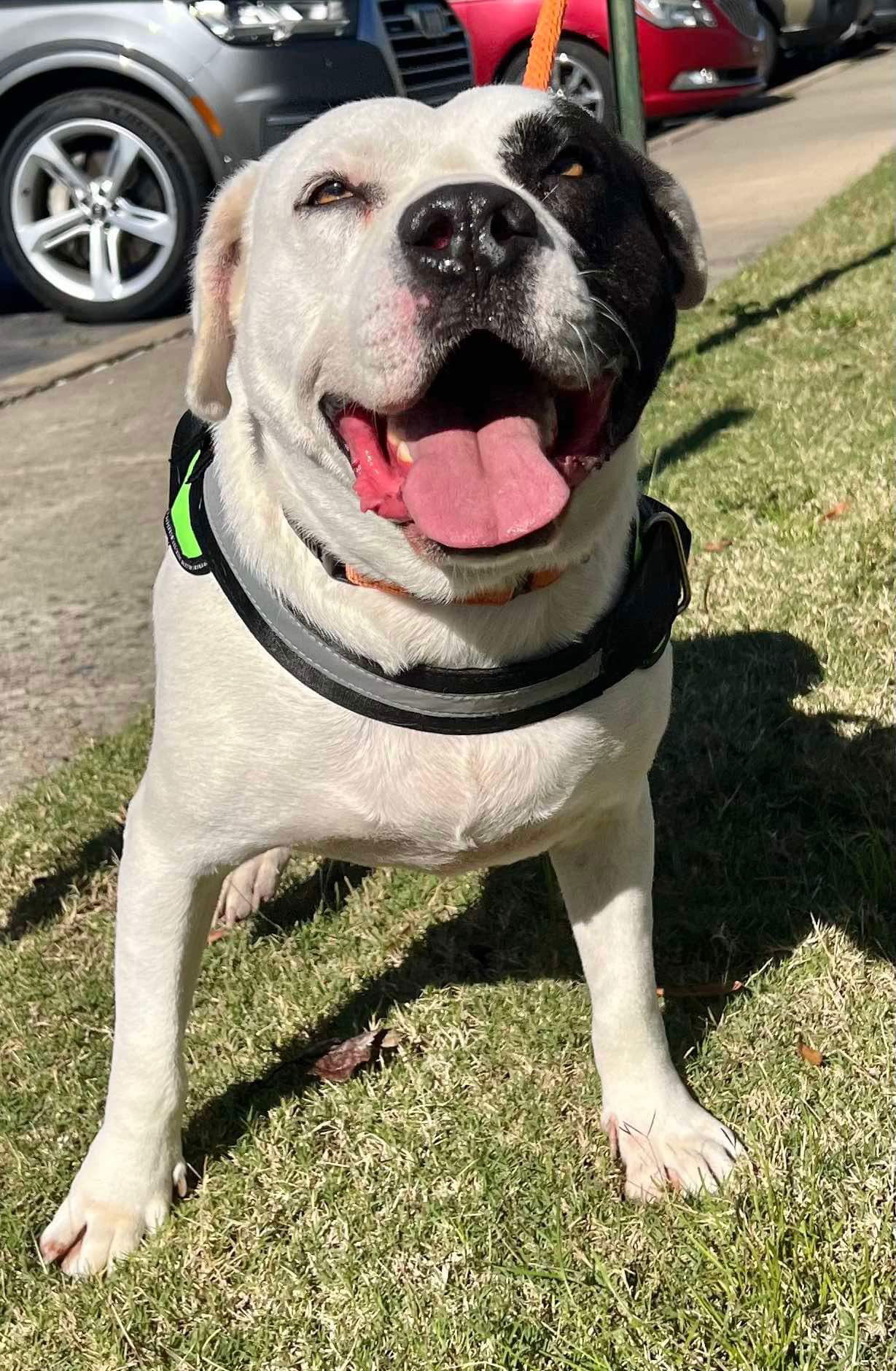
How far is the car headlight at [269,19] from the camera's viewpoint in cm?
712

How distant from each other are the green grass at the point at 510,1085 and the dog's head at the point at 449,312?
3.68 feet

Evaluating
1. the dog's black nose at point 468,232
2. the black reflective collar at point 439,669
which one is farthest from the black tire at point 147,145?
→ the dog's black nose at point 468,232

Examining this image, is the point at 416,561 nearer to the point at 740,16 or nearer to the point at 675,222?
the point at 675,222

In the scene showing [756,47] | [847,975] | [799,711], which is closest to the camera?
[847,975]

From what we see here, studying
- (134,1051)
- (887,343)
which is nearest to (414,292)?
(134,1051)

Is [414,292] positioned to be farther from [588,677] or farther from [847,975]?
[847,975]

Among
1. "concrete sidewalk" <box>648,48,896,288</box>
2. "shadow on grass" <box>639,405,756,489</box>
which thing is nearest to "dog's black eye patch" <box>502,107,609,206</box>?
"shadow on grass" <box>639,405,756,489</box>

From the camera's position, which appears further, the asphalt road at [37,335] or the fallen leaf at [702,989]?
the asphalt road at [37,335]

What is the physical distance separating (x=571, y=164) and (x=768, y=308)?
549cm

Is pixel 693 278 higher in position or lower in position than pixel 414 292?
lower

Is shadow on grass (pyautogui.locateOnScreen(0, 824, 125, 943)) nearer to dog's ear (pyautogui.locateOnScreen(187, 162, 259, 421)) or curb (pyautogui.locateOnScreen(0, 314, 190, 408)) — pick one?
dog's ear (pyautogui.locateOnScreen(187, 162, 259, 421))

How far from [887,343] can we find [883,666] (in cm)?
318

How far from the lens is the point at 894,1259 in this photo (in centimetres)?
217

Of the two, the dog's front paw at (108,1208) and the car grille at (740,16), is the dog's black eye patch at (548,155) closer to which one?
the dog's front paw at (108,1208)
